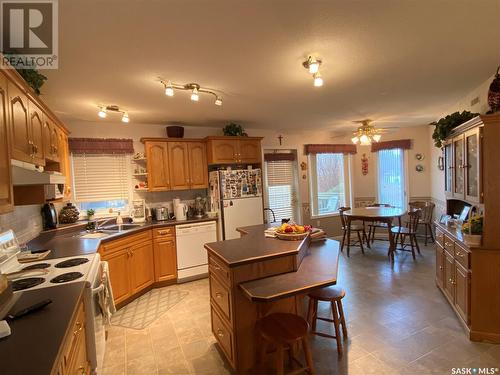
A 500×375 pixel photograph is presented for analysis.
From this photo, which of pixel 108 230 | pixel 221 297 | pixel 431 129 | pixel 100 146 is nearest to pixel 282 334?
pixel 221 297

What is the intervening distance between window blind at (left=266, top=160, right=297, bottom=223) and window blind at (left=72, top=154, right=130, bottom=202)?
2.62 metres

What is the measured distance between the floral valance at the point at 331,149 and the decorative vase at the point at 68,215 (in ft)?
13.9

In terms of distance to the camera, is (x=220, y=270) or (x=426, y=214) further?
(x=426, y=214)

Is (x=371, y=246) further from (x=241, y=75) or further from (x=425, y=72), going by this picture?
(x=241, y=75)

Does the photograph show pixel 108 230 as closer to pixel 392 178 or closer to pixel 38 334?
pixel 38 334

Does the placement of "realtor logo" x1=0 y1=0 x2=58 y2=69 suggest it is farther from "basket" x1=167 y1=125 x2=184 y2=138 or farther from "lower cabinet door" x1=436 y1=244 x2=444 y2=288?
"lower cabinet door" x1=436 y1=244 x2=444 y2=288

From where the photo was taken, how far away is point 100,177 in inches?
154

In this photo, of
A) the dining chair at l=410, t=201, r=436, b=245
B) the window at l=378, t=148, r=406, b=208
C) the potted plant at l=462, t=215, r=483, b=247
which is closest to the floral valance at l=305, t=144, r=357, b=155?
the window at l=378, t=148, r=406, b=208

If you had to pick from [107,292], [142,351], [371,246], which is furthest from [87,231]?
[371,246]

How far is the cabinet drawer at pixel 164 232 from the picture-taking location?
145 inches

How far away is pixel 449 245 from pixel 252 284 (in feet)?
7.51

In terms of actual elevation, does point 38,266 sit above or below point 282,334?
above

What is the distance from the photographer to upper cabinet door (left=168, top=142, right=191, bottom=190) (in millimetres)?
4043

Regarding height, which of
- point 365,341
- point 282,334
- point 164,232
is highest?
point 164,232
